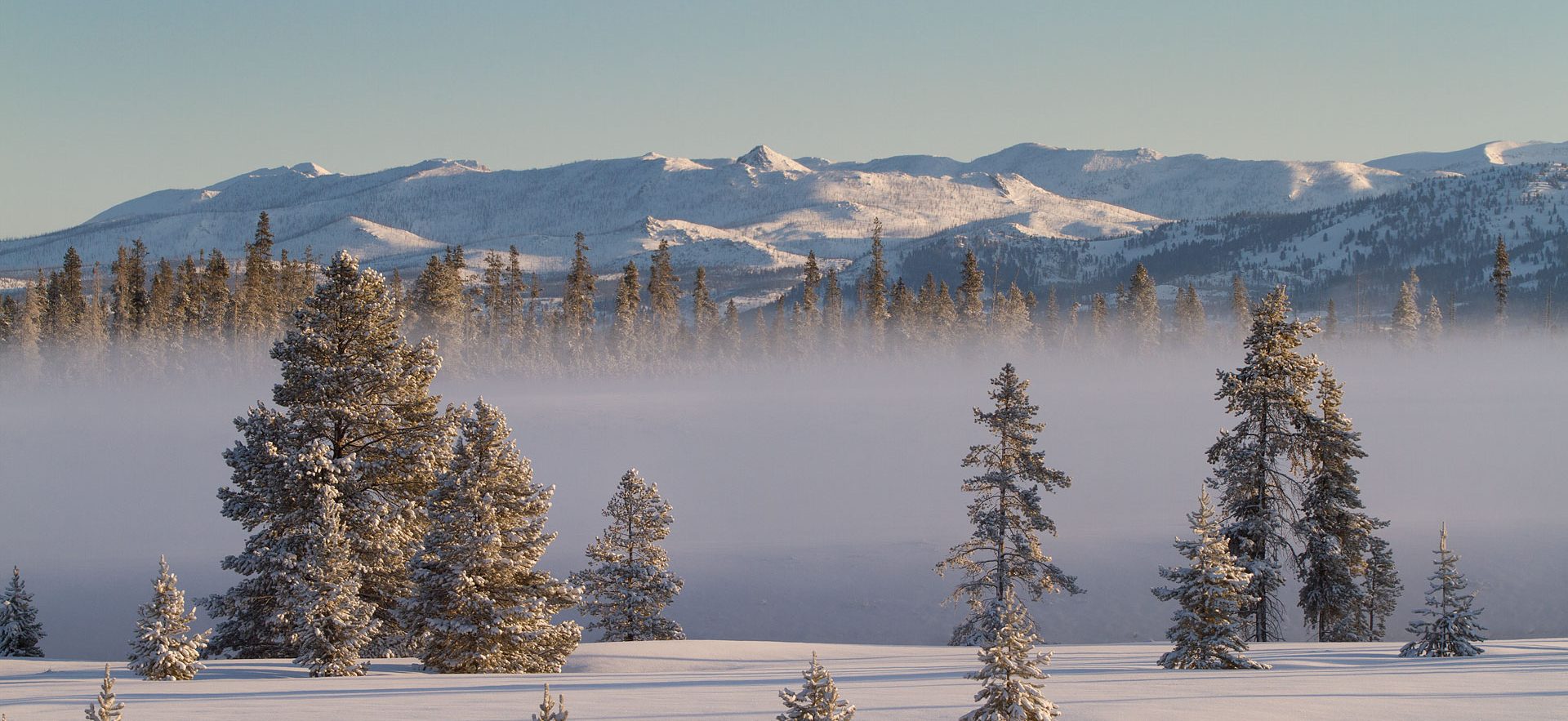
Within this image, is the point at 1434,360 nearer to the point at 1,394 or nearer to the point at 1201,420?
the point at 1201,420

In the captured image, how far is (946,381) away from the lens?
110062 millimetres

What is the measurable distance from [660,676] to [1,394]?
112677 mm

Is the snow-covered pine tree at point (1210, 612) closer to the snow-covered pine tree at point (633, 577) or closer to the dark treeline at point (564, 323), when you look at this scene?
the snow-covered pine tree at point (633, 577)

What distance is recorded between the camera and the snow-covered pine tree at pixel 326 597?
59.4 feet

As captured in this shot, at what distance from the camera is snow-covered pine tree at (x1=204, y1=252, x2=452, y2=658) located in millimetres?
22203

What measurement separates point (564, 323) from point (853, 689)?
342 ft

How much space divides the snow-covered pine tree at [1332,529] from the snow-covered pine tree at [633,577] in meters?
17.0

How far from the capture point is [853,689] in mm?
15656

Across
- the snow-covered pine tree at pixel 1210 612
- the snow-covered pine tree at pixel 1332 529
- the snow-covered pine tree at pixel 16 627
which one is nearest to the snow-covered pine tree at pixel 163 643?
the snow-covered pine tree at pixel 16 627

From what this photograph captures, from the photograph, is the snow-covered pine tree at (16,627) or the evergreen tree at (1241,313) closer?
the snow-covered pine tree at (16,627)

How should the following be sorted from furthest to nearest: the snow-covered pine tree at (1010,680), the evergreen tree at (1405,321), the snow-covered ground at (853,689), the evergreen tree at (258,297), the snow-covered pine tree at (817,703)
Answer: the evergreen tree at (1405,321)
the evergreen tree at (258,297)
the snow-covered ground at (853,689)
the snow-covered pine tree at (1010,680)
the snow-covered pine tree at (817,703)

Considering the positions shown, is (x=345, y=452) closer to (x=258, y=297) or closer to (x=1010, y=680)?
(x=1010, y=680)

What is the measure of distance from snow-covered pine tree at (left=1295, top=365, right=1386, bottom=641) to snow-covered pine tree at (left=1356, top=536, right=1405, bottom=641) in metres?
1.09

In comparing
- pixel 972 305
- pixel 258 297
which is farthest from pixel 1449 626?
pixel 258 297
